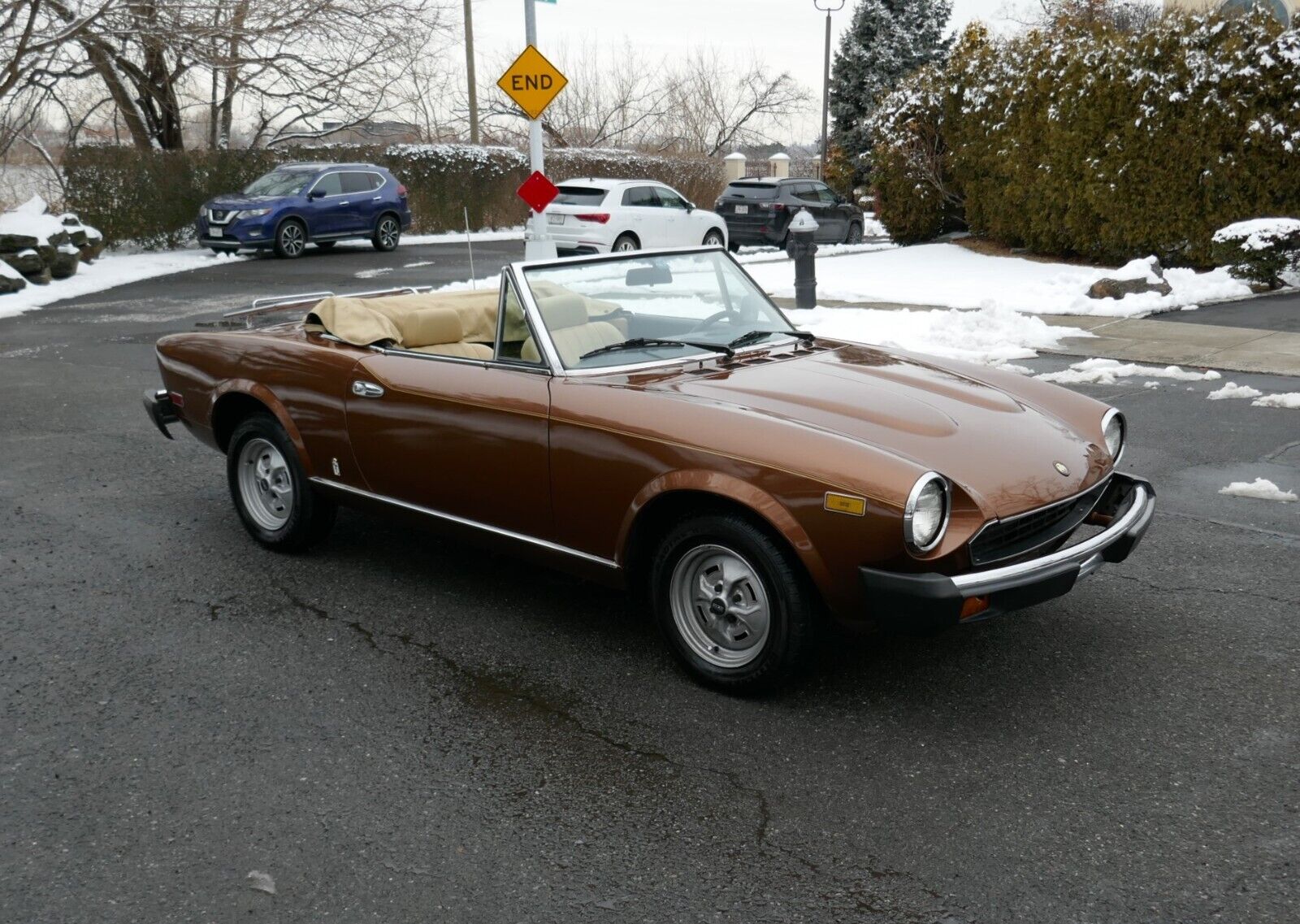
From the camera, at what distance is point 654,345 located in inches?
180

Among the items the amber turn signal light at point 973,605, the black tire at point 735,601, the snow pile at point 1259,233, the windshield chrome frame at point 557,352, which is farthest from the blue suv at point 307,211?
the amber turn signal light at point 973,605

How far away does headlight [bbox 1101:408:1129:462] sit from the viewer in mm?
4430

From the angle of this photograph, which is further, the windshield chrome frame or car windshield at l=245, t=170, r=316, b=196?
car windshield at l=245, t=170, r=316, b=196

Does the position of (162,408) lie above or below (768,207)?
below

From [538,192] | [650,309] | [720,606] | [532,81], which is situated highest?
[532,81]

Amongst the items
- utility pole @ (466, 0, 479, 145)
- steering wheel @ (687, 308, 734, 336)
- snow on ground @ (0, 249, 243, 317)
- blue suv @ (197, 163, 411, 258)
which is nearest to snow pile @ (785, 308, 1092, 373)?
steering wheel @ (687, 308, 734, 336)

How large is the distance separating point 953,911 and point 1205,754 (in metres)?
1.15

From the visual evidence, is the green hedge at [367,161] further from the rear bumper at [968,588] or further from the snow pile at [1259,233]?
the rear bumper at [968,588]

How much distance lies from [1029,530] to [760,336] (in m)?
1.52

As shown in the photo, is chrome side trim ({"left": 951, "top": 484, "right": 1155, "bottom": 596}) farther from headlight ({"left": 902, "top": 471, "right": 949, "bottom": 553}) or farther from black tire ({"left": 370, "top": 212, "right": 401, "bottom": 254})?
black tire ({"left": 370, "top": 212, "right": 401, "bottom": 254})

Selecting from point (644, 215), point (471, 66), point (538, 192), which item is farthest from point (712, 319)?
point (471, 66)

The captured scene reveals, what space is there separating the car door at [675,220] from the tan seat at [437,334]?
52.2 feet

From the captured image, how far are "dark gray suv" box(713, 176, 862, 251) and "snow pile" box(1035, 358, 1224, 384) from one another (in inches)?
539

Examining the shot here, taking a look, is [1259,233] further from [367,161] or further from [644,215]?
[367,161]
